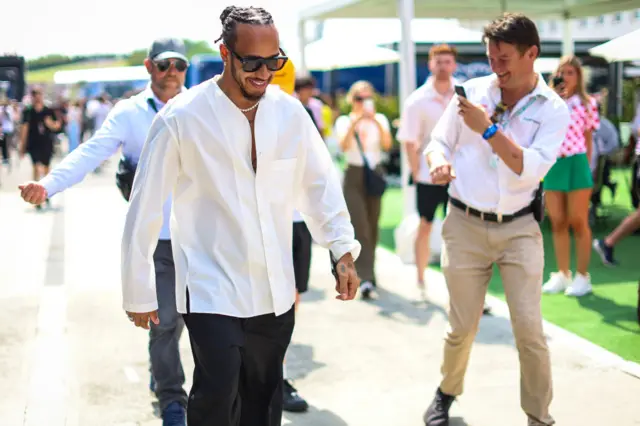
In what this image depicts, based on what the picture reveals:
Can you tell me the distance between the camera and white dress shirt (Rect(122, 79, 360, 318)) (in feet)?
10.1

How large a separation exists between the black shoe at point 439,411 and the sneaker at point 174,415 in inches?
49.1

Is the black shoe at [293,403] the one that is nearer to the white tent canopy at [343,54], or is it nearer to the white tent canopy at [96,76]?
the white tent canopy at [343,54]

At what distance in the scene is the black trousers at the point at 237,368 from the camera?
3.10 meters

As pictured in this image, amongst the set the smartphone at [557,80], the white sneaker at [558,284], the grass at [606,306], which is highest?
the smartphone at [557,80]

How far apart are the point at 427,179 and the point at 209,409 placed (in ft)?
15.6

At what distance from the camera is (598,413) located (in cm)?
466

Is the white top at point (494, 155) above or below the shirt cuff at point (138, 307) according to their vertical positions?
above

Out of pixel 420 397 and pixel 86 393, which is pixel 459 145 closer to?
pixel 420 397

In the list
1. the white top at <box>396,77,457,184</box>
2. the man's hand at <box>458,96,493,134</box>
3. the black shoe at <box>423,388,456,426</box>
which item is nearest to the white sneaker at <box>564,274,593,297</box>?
the white top at <box>396,77,457,184</box>

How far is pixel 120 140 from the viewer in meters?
4.61

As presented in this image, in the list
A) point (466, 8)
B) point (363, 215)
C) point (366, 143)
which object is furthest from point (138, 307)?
point (466, 8)

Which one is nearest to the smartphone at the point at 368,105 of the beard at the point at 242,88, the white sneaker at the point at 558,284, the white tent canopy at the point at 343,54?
the white sneaker at the point at 558,284

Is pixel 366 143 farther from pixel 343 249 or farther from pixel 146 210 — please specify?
pixel 146 210

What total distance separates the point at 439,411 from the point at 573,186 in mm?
3672
